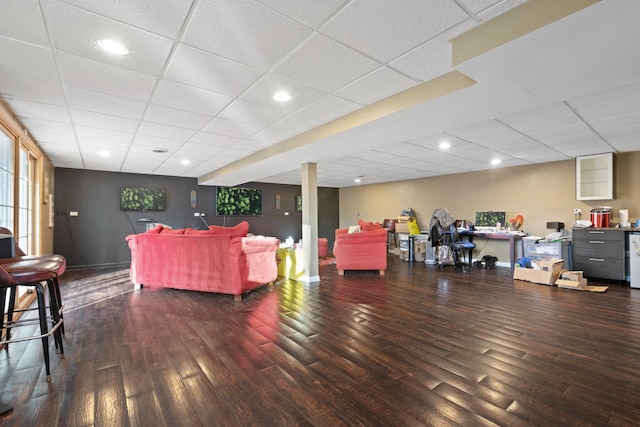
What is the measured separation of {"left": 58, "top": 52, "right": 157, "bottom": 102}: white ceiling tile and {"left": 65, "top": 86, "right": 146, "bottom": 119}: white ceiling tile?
0.44 ft

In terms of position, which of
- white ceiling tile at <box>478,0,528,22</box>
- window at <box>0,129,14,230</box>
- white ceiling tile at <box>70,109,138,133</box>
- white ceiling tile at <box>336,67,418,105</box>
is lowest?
window at <box>0,129,14,230</box>

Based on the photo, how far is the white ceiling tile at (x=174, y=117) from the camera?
335cm

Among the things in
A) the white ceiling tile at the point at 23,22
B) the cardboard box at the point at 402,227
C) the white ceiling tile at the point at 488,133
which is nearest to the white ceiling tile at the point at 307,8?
the white ceiling tile at the point at 23,22

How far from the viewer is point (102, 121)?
12.1ft

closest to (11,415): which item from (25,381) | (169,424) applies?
(25,381)

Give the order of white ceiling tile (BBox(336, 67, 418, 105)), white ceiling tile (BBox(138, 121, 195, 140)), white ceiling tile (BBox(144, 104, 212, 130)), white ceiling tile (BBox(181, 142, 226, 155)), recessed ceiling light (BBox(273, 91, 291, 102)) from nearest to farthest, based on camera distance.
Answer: white ceiling tile (BBox(336, 67, 418, 105)) < recessed ceiling light (BBox(273, 91, 291, 102)) < white ceiling tile (BBox(144, 104, 212, 130)) < white ceiling tile (BBox(138, 121, 195, 140)) < white ceiling tile (BBox(181, 142, 226, 155))

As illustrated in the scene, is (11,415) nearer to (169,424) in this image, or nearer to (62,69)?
(169,424)

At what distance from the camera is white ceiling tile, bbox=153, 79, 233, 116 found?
279 cm

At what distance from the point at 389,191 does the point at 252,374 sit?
826 centimetres

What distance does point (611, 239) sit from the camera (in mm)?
5098

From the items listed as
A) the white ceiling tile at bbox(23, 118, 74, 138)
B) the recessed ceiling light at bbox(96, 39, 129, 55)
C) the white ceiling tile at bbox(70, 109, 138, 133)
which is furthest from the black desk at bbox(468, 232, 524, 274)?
the white ceiling tile at bbox(23, 118, 74, 138)

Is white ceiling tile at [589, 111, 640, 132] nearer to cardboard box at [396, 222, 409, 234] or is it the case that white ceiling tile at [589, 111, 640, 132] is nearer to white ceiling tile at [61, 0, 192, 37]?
white ceiling tile at [61, 0, 192, 37]

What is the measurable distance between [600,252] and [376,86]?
209 inches

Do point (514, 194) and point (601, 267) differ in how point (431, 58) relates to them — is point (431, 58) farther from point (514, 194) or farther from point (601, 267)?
point (514, 194)
